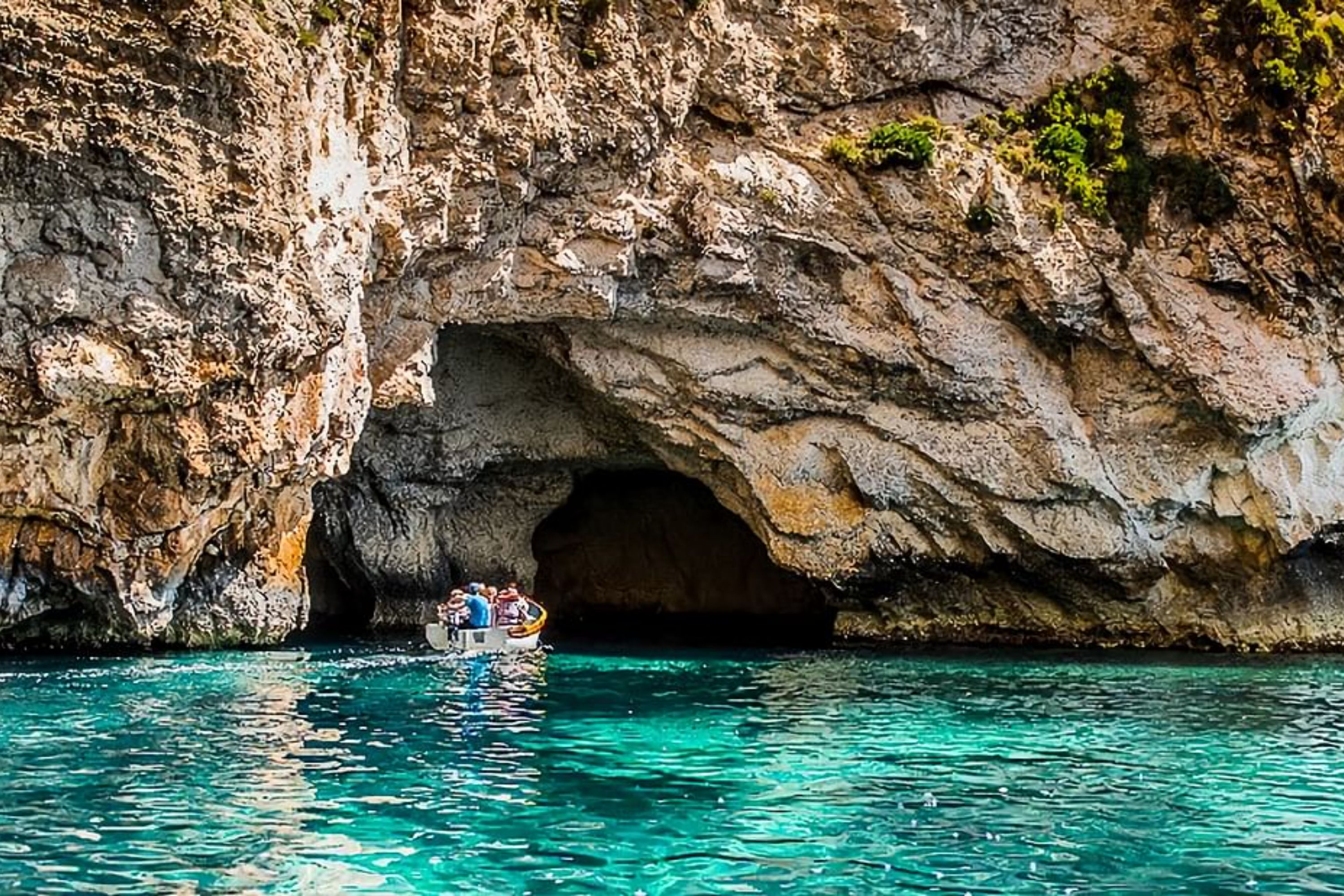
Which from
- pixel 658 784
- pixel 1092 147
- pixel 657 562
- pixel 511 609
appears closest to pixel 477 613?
pixel 511 609

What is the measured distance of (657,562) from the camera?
37.5 metres

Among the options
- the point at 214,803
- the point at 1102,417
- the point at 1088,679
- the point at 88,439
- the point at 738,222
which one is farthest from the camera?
the point at 1102,417

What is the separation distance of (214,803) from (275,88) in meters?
10.5

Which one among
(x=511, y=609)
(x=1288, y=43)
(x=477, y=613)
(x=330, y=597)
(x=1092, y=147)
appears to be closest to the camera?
(x=1288, y=43)

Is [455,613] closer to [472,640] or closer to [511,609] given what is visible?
[472,640]

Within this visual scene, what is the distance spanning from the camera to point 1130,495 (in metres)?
25.6

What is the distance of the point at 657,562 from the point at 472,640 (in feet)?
46.4

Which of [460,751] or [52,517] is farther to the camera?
[52,517]

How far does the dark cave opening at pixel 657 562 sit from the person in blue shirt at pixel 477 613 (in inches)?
426

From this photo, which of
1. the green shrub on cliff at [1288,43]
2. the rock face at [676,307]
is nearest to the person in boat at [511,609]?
the rock face at [676,307]

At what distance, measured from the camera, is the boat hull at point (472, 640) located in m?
23.7

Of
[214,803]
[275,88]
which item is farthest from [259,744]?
[275,88]

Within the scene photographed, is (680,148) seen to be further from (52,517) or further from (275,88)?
(52,517)

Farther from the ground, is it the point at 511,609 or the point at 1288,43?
the point at 1288,43
